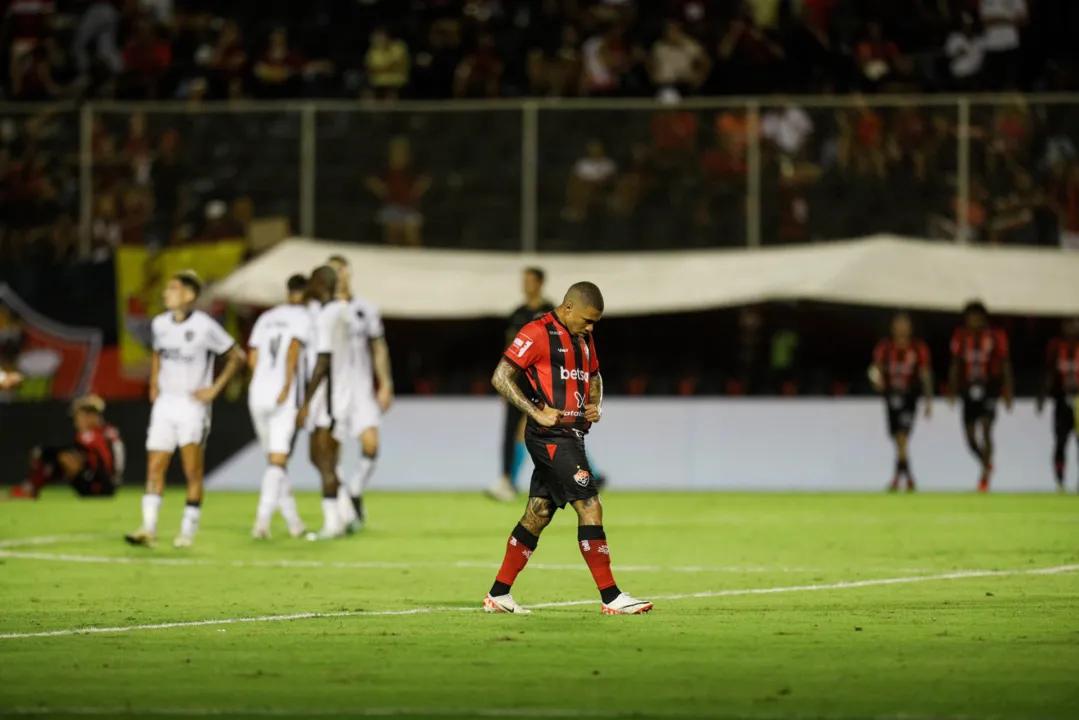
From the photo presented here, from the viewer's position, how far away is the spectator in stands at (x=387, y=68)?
29.3 metres

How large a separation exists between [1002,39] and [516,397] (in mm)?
19643

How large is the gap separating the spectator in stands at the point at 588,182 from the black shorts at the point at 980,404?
5.73 metres

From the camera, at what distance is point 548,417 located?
10.4m

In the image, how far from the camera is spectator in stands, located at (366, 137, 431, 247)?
27.3m

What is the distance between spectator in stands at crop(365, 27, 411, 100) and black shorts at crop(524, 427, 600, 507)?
1932 centimetres

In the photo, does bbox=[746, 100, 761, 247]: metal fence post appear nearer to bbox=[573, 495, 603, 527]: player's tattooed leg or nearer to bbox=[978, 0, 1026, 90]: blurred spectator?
bbox=[978, 0, 1026, 90]: blurred spectator

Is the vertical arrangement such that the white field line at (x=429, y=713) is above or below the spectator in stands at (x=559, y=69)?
below

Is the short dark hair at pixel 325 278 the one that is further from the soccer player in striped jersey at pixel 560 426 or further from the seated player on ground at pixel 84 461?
the seated player on ground at pixel 84 461

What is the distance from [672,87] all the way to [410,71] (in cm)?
401

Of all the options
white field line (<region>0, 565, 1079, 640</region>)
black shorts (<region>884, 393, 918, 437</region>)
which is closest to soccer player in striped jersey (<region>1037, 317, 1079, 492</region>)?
black shorts (<region>884, 393, 918, 437</region>)

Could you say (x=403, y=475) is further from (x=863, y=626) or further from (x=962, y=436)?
(x=863, y=626)

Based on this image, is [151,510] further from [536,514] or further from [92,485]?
[92,485]

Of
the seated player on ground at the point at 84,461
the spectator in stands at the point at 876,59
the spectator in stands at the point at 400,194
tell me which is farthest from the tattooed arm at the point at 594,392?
the spectator in stands at the point at 876,59

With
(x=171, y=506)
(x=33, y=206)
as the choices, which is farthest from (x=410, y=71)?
(x=171, y=506)
